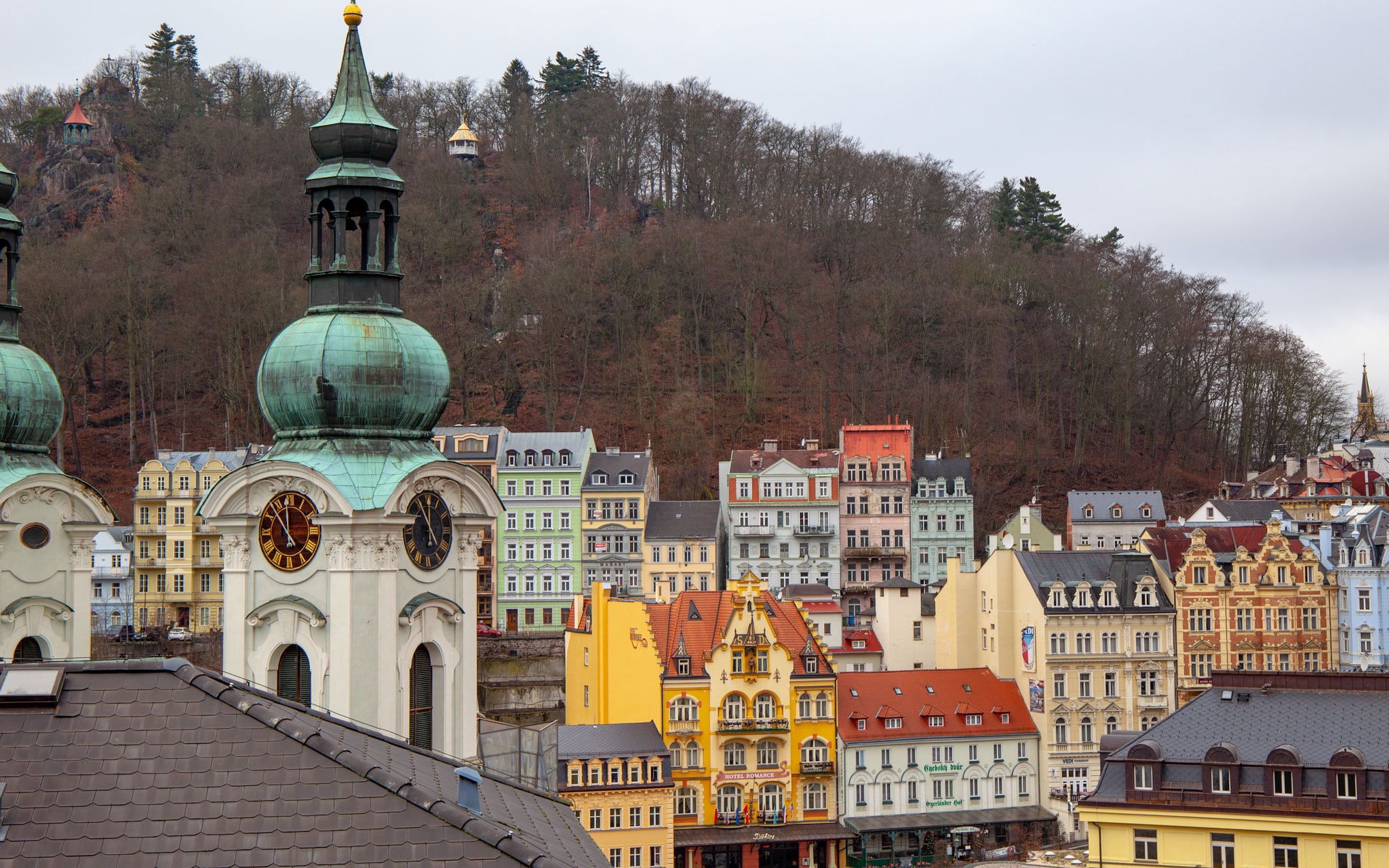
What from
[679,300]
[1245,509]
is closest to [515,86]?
[679,300]

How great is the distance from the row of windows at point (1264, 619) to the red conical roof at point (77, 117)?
83.7 m

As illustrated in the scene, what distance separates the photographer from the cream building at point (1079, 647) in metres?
66.0

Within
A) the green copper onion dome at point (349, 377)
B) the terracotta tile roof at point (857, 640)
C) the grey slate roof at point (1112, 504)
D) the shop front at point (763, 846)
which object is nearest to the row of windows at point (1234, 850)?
the shop front at point (763, 846)

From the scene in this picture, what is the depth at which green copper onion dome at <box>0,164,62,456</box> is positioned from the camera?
33406 millimetres

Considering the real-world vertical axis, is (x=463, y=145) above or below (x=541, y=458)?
above

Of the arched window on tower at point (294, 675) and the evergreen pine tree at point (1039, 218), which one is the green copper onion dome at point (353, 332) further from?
the evergreen pine tree at point (1039, 218)

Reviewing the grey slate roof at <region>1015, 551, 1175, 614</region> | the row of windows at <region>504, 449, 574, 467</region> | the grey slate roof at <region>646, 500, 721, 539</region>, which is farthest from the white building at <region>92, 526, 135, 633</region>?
the grey slate roof at <region>1015, 551, 1175, 614</region>

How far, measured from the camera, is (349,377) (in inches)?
1017

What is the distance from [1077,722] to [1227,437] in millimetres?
42439

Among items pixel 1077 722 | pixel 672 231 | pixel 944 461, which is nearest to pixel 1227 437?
pixel 944 461

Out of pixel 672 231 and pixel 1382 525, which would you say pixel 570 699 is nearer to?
pixel 1382 525

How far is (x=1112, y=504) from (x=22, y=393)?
220 feet

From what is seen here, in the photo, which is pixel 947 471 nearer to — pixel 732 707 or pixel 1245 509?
pixel 1245 509

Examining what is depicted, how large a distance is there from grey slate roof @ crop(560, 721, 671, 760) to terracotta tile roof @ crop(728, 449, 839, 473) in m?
27.2
